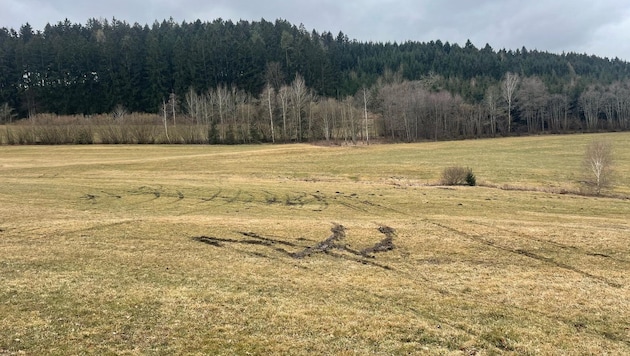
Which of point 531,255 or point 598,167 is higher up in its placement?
point 598,167

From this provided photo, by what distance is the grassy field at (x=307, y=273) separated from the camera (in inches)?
367

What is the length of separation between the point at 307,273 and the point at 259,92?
14946 centimetres

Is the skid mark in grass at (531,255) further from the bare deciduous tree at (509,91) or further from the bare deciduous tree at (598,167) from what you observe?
the bare deciduous tree at (509,91)

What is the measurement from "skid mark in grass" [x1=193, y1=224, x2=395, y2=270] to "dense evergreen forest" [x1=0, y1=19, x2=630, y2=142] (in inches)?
3613

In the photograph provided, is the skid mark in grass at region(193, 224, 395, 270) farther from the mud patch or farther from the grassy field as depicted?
the grassy field

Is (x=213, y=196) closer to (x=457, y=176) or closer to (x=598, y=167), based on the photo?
(x=457, y=176)

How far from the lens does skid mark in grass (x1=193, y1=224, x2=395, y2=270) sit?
1712cm

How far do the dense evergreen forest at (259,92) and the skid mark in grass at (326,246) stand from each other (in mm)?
91760

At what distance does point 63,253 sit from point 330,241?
36.3 feet

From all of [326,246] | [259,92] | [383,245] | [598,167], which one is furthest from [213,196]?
[259,92]

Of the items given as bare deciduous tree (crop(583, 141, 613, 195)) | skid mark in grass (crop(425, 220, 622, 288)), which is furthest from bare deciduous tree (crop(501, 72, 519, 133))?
skid mark in grass (crop(425, 220, 622, 288))

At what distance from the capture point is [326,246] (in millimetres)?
18672

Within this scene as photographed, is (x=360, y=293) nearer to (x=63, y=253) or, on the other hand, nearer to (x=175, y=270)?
(x=175, y=270)

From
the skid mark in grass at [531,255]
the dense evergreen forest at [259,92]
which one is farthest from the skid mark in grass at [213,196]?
the dense evergreen forest at [259,92]
